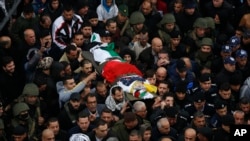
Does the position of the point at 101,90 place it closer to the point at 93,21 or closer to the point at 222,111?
the point at 222,111

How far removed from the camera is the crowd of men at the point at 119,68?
667 inches

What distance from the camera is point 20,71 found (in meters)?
18.2

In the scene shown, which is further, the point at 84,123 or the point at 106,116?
the point at 106,116

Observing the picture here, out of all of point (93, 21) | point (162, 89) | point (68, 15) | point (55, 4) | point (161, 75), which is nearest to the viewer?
point (162, 89)

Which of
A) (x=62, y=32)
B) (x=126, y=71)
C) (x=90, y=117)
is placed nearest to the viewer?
(x=90, y=117)

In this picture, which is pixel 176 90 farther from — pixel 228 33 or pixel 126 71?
pixel 228 33

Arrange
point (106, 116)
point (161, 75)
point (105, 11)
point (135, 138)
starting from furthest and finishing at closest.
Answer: point (105, 11)
point (161, 75)
point (106, 116)
point (135, 138)

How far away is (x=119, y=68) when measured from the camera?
1847 cm

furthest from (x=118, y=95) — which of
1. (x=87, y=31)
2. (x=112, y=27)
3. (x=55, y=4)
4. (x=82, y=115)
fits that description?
(x=55, y=4)

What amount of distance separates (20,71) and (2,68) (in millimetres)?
380

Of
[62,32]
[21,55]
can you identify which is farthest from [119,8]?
[21,55]

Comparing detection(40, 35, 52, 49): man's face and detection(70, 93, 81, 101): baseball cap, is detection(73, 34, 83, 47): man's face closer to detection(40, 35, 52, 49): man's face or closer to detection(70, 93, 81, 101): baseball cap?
detection(40, 35, 52, 49): man's face

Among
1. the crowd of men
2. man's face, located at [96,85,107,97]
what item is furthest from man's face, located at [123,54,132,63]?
man's face, located at [96,85,107,97]

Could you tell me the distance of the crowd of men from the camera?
1694cm
